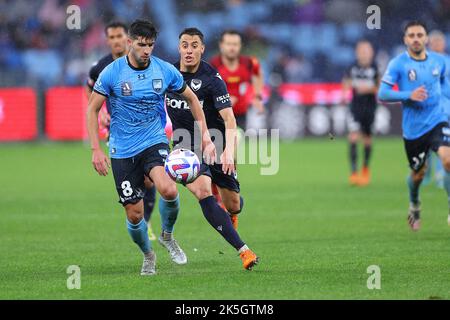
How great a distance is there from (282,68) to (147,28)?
21.8 metres

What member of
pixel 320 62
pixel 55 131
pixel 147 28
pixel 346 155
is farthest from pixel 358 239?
pixel 320 62

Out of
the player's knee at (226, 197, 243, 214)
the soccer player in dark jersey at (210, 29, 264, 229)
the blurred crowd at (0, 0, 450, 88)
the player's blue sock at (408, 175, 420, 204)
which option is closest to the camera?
the player's knee at (226, 197, 243, 214)

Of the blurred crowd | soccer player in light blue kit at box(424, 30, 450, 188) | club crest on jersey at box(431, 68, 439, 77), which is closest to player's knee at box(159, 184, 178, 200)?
club crest on jersey at box(431, 68, 439, 77)

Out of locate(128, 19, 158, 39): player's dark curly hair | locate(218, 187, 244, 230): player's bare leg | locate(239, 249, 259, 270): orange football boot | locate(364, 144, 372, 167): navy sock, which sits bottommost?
locate(239, 249, 259, 270): orange football boot

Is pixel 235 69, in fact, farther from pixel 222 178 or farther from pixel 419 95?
pixel 222 178

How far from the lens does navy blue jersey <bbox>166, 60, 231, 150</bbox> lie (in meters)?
9.81

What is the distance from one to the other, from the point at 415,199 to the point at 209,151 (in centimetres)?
402

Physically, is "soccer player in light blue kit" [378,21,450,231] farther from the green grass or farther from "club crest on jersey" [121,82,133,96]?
"club crest on jersey" [121,82,133,96]

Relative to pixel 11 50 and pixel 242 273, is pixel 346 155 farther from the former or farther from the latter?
pixel 242 273

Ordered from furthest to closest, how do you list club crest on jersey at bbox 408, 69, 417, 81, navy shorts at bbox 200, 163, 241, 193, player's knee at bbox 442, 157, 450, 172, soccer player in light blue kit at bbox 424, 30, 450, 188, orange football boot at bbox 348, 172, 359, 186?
orange football boot at bbox 348, 172, 359, 186
soccer player in light blue kit at bbox 424, 30, 450, 188
club crest on jersey at bbox 408, 69, 417, 81
player's knee at bbox 442, 157, 450, 172
navy shorts at bbox 200, 163, 241, 193

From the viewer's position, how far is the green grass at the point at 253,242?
8188mm

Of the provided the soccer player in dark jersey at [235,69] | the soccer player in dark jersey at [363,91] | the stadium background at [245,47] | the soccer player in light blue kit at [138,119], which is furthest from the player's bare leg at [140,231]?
the stadium background at [245,47]

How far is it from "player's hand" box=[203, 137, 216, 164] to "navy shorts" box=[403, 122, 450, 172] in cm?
341

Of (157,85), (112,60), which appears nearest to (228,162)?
(157,85)
